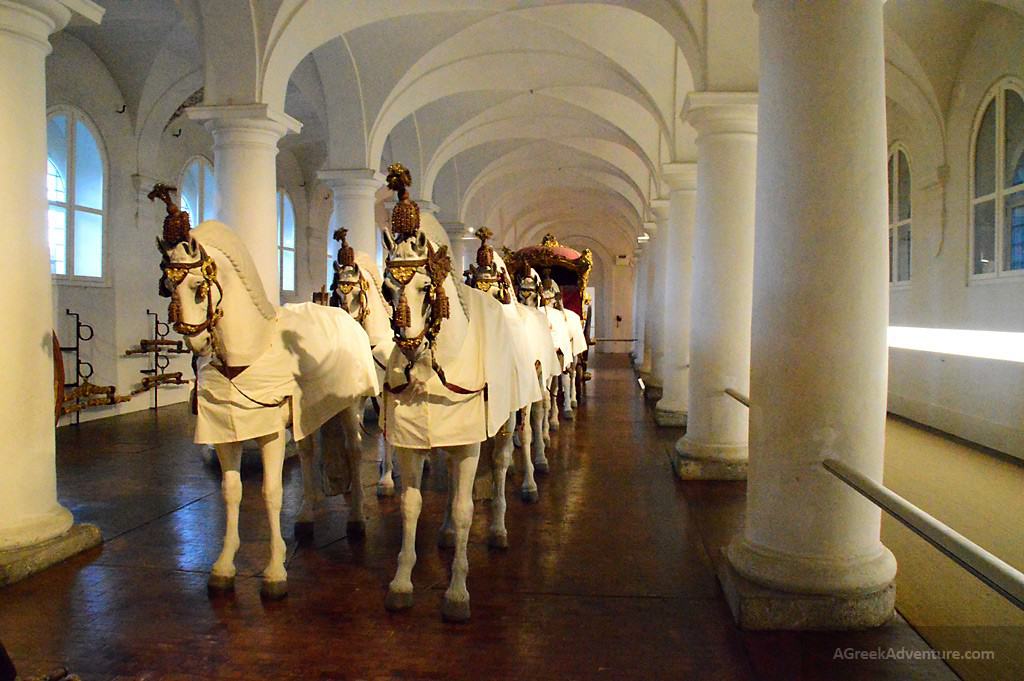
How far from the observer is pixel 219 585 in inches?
164

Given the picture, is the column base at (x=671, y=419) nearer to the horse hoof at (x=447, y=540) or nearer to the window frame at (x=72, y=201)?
the horse hoof at (x=447, y=540)

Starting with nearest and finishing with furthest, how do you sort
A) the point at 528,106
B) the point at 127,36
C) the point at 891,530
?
the point at 891,530 → the point at 127,36 → the point at 528,106

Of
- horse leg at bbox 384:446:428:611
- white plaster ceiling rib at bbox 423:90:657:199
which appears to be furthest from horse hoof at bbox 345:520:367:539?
white plaster ceiling rib at bbox 423:90:657:199

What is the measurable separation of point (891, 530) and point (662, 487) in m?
1.88

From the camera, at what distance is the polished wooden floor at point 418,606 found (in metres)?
3.33

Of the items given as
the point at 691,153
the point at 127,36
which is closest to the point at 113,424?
the point at 127,36

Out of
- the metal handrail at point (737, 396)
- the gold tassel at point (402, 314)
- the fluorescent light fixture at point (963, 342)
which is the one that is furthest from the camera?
the fluorescent light fixture at point (963, 342)

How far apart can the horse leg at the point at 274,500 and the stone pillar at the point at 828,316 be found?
244cm

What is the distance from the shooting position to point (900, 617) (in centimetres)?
373

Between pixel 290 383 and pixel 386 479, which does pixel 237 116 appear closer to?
pixel 386 479

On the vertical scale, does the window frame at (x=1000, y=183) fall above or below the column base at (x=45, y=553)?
above

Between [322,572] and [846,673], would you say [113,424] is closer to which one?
[322,572]

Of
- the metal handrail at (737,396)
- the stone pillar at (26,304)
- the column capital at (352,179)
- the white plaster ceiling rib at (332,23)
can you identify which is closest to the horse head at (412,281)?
the stone pillar at (26,304)

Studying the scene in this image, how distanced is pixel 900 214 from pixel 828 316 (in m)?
10.2
